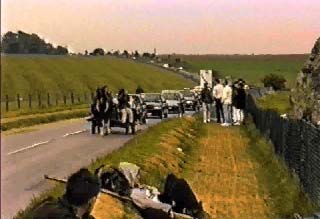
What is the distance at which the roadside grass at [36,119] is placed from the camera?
3829cm

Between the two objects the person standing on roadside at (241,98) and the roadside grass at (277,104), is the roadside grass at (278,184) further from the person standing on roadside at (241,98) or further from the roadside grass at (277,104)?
the person standing on roadside at (241,98)

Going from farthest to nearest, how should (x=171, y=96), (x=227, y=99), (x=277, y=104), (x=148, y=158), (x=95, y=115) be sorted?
(x=171, y=96)
(x=277, y=104)
(x=227, y=99)
(x=95, y=115)
(x=148, y=158)

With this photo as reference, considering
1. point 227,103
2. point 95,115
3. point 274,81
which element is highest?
point 95,115

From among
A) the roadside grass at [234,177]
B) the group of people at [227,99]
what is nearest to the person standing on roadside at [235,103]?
the group of people at [227,99]

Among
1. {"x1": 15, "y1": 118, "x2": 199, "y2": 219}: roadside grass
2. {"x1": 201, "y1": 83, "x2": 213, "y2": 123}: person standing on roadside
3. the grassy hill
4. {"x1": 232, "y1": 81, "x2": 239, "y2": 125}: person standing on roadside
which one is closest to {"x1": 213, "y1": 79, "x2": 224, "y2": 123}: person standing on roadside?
{"x1": 232, "y1": 81, "x2": 239, "y2": 125}: person standing on roadside

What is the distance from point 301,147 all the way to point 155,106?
3074cm

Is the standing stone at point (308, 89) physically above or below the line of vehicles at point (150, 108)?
above

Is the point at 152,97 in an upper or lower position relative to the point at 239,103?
lower

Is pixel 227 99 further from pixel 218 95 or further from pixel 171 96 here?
pixel 171 96

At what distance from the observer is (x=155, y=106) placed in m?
46.9

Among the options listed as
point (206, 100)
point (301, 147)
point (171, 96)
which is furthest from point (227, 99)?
point (171, 96)

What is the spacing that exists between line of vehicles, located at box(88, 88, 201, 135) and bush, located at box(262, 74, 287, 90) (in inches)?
688

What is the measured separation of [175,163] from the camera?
22297 millimetres

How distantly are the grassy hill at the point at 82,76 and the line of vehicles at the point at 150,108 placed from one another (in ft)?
31.0
